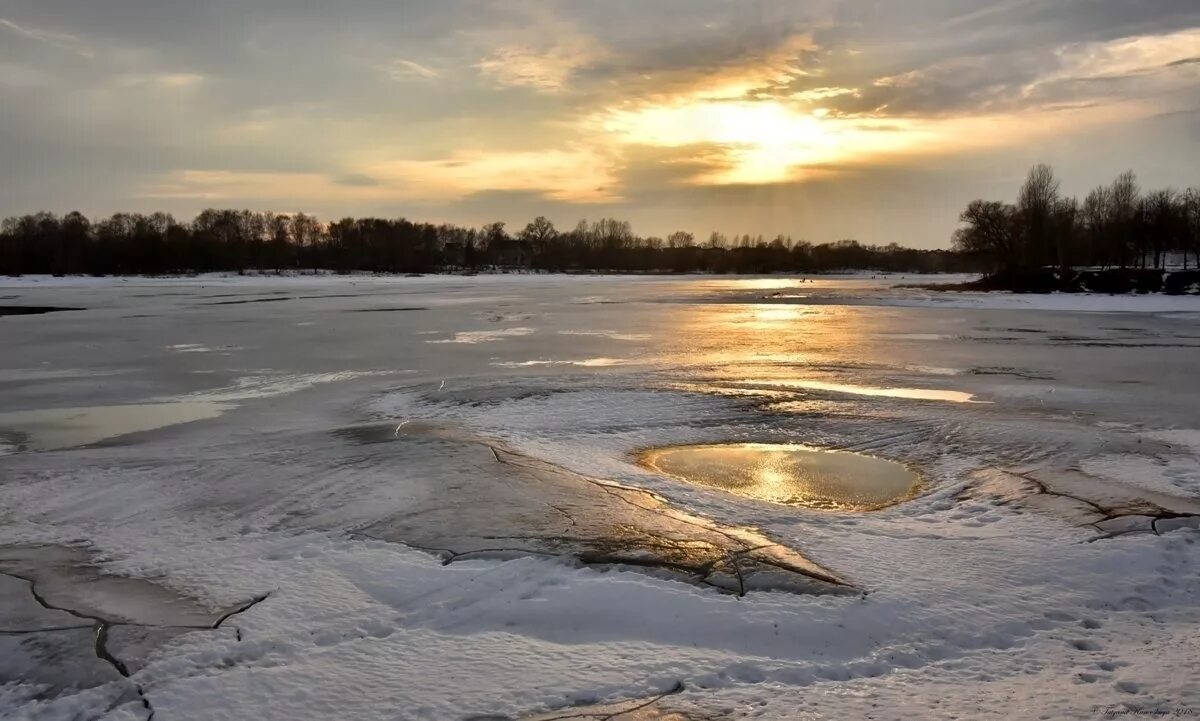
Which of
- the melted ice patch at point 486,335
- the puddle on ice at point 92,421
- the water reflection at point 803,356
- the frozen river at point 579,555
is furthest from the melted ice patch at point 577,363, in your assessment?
the puddle on ice at point 92,421

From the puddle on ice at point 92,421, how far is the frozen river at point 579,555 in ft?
0.23

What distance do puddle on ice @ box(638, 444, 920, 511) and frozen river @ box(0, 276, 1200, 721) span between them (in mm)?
175

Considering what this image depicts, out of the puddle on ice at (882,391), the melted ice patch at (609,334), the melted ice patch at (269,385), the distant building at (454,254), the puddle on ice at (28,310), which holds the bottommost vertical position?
the melted ice patch at (269,385)

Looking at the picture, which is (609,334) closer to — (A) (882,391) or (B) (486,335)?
(B) (486,335)

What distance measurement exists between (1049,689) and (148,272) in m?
106

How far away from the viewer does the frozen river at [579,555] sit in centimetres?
396

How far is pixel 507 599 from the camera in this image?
495 cm

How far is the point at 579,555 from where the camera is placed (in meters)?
5.61

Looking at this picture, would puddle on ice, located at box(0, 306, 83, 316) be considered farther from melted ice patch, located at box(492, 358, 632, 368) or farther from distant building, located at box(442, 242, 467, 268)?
distant building, located at box(442, 242, 467, 268)

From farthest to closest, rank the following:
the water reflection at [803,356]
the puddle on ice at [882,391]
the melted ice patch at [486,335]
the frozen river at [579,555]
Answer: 1. the melted ice patch at [486,335]
2. the water reflection at [803,356]
3. the puddle on ice at [882,391]
4. the frozen river at [579,555]

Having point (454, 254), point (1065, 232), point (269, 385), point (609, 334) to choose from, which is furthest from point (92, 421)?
point (454, 254)

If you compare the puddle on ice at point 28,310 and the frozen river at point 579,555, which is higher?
the puddle on ice at point 28,310

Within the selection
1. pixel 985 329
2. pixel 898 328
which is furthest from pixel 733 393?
pixel 985 329

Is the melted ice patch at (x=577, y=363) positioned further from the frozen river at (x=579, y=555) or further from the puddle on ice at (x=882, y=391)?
the puddle on ice at (x=882, y=391)
